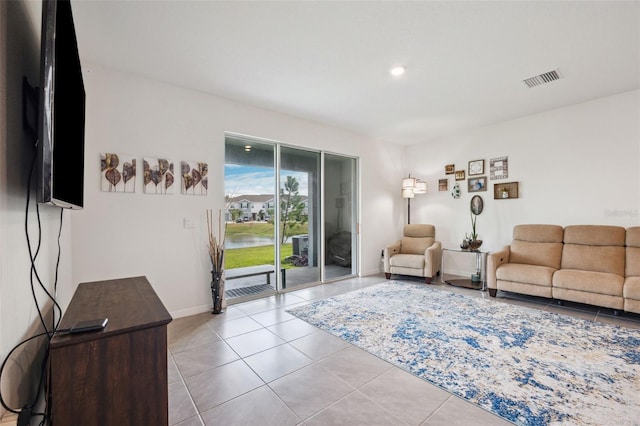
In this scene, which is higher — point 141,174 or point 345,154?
point 345,154

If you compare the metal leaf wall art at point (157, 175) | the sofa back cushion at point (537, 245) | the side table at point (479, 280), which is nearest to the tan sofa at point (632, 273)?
A: the sofa back cushion at point (537, 245)

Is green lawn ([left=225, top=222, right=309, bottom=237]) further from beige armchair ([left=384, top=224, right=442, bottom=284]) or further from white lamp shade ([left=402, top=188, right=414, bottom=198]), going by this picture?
white lamp shade ([left=402, top=188, right=414, bottom=198])

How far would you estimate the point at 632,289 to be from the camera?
2.92 m

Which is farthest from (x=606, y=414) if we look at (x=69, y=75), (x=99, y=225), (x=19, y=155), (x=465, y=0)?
(x=99, y=225)

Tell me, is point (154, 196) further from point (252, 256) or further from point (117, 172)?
point (252, 256)

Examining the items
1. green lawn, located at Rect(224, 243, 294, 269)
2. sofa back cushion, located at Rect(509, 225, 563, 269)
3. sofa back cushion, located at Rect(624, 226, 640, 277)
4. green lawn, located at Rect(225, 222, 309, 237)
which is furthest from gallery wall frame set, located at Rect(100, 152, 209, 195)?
sofa back cushion, located at Rect(624, 226, 640, 277)

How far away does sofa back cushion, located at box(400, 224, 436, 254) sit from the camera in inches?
206

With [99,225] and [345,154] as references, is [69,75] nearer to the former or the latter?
[99,225]

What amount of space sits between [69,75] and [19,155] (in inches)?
23.9

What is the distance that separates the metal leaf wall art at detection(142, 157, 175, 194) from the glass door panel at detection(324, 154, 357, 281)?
246cm

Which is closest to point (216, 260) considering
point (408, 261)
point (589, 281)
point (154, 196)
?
point (154, 196)

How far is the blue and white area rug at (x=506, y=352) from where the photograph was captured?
1681 mm

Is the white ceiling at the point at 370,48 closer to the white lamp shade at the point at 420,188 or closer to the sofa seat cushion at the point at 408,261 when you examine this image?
the white lamp shade at the point at 420,188

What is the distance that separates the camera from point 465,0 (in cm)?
201
